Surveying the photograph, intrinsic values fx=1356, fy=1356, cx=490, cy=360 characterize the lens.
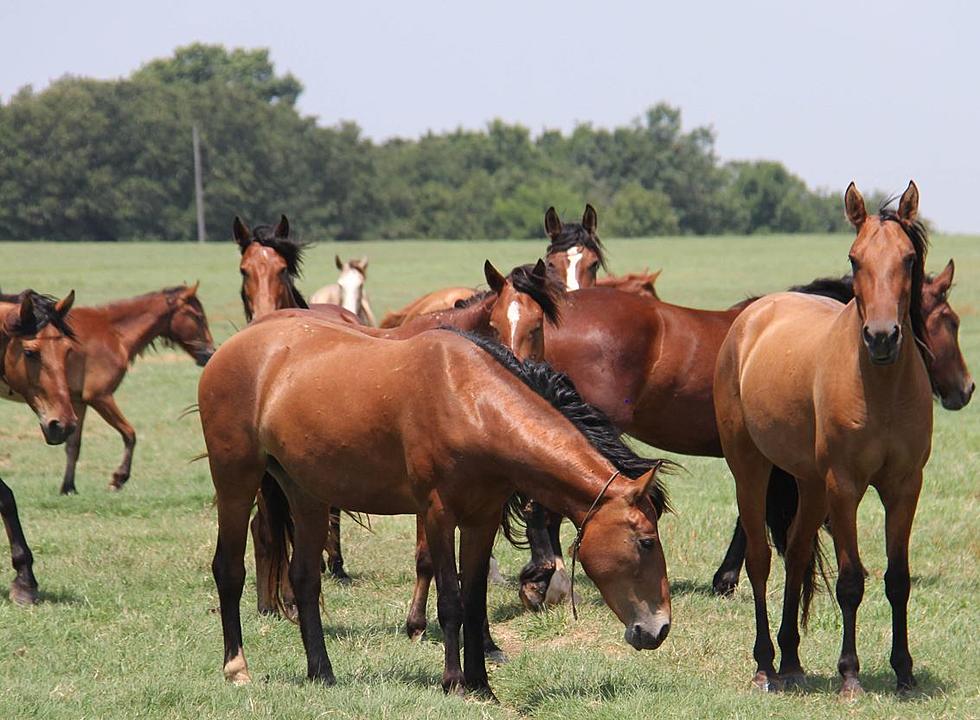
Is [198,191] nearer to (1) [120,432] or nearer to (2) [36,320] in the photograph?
(1) [120,432]

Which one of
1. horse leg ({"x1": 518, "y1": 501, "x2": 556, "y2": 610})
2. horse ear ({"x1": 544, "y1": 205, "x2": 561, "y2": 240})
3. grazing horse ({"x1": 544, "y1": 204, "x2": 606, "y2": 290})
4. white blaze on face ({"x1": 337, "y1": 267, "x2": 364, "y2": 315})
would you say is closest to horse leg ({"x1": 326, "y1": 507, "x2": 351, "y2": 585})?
horse leg ({"x1": 518, "y1": 501, "x2": 556, "y2": 610})

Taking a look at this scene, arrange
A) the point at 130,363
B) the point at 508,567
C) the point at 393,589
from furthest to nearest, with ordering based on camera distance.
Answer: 1. the point at 130,363
2. the point at 508,567
3. the point at 393,589

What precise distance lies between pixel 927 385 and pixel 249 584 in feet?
14.6

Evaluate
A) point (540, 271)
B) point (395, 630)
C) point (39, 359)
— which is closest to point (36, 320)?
point (39, 359)

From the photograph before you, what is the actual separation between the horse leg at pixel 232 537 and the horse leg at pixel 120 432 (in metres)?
7.03

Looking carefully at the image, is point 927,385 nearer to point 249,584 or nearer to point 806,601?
point 806,601

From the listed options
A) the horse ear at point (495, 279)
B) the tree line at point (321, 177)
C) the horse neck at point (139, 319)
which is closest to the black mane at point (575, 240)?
the horse ear at point (495, 279)

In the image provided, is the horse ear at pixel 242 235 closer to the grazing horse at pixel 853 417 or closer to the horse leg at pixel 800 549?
the grazing horse at pixel 853 417

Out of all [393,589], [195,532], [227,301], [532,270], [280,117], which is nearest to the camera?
[532,270]

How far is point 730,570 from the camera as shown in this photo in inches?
329

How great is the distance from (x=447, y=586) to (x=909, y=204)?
8.61 ft

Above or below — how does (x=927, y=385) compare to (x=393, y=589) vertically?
above

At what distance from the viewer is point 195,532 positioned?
1016cm

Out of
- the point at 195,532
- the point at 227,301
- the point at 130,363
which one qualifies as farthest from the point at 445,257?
the point at 195,532
